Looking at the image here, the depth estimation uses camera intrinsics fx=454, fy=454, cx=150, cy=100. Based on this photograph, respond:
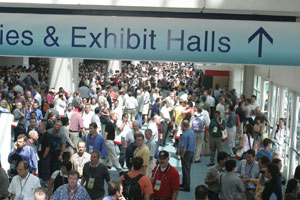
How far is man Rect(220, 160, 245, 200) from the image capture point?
21.9 ft

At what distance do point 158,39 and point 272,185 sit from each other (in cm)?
278

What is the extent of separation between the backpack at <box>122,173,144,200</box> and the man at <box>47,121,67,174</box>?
359cm

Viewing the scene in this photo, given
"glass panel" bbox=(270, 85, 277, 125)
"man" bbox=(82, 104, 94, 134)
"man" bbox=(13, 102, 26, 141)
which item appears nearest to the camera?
"man" bbox=(13, 102, 26, 141)

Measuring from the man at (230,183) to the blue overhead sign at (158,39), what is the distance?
2.33 meters

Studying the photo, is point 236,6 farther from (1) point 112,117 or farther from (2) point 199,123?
(2) point 199,123

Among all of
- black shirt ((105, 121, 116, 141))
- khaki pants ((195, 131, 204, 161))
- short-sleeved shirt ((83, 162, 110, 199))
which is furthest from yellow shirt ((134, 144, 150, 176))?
khaki pants ((195, 131, 204, 161))

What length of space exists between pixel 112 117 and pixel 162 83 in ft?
47.2

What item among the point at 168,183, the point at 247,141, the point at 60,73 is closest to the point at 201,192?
the point at 168,183

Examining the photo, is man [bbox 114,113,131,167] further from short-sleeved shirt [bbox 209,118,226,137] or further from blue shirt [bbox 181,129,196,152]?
short-sleeved shirt [bbox 209,118,226,137]

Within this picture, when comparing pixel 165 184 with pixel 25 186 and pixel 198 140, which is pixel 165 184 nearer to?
pixel 25 186

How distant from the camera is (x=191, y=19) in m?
4.81

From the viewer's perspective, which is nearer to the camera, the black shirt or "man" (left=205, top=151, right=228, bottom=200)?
"man" (left=205, top=151, right=228, bottom=200)

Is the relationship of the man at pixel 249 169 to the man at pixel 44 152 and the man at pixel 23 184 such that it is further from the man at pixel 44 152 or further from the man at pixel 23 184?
the man at pixel 44 152

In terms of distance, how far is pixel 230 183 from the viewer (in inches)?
264
